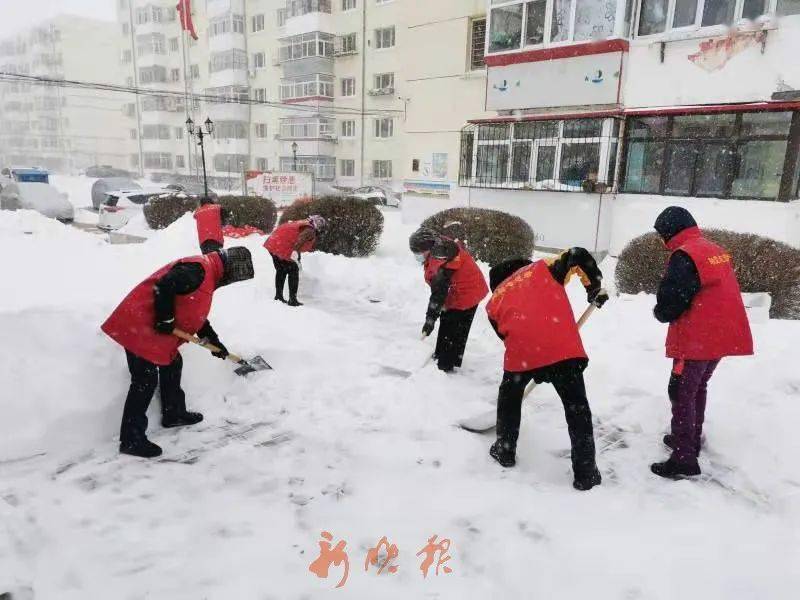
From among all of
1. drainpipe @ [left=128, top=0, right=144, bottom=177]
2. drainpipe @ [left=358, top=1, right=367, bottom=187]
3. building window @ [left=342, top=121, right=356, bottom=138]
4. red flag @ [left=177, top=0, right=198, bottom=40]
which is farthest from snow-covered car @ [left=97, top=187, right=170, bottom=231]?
drainpipe @ [left=128, top=0, right=144, bottom=177]

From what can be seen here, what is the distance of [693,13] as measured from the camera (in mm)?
10477

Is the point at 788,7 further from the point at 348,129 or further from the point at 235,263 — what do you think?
the point at 348,129

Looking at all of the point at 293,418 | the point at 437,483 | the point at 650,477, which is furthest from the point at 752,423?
the point at 293,418

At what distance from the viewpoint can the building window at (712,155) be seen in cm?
1004

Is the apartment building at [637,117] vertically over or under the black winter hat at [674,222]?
over

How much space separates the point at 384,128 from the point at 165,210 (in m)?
21.3

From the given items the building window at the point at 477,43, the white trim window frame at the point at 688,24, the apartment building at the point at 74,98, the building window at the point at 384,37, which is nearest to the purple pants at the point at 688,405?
the white trim window frame at the point at 688,24

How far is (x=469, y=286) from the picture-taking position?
482 cm

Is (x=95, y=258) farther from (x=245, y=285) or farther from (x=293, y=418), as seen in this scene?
(x=293, y=418)

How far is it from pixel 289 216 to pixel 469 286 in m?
6.69

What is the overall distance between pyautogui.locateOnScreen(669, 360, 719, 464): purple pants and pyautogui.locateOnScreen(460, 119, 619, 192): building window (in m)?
8.90

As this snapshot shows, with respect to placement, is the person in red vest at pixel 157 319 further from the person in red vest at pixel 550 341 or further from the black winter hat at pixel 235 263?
the person in red vest at pixel 550 341

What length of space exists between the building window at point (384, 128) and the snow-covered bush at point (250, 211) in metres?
20.9

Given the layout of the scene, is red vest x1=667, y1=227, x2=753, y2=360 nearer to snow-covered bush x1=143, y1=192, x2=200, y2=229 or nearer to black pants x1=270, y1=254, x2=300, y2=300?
black pants x1=270, y1=254, x2=300, y2=300
